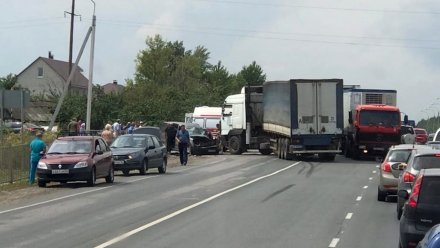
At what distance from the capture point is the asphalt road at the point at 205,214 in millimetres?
11188

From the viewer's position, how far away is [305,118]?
34156 mm

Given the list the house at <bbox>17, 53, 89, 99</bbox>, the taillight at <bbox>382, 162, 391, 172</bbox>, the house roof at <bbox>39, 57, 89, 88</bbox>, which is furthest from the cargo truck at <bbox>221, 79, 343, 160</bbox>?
the house at <bbox>17, 53, 89, 99</bbox>

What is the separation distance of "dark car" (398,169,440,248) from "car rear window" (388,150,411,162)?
8508mm

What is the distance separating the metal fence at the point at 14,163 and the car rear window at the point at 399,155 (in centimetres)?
1190

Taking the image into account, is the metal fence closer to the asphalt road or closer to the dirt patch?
the dirt patch

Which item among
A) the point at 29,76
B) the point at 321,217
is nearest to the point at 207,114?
the point at 321,217

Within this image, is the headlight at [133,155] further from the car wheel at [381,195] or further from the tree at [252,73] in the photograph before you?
the tree at [252,73]

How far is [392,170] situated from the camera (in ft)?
56.2

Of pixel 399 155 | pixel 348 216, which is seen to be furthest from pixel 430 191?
pixel 399 155

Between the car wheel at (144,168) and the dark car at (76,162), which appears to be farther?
the car wheel at (144,168)

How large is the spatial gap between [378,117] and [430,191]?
28454 mm

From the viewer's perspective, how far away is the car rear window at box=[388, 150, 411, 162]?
1766 cm

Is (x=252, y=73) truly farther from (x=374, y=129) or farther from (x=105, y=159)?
(x=105, y=159)

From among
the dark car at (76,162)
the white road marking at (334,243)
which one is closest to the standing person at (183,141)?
the dark car at (76,162)
